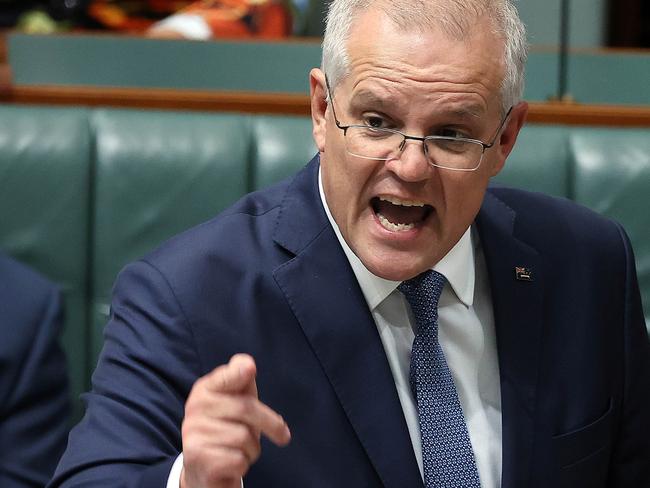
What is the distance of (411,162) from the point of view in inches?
53.9

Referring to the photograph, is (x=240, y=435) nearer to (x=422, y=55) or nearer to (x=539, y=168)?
(x=422, y=55)

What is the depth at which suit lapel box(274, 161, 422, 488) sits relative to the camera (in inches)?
56.7

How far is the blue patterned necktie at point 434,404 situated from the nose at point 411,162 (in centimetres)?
20

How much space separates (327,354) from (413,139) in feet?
0.96

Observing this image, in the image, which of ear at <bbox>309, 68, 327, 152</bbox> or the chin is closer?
the chin

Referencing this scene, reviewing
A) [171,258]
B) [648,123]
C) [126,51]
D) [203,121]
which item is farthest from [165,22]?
[171,258]

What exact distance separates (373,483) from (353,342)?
0.57 feet

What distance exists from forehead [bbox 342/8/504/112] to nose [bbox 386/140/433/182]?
Answer: 0.05 m

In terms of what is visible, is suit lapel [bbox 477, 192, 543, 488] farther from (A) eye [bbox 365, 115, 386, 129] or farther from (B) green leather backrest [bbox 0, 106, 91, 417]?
(B) green leather backrest [bbox 0, 106, 91, 417]

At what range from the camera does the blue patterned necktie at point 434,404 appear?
146cm

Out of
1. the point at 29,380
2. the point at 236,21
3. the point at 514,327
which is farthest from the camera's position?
the point at 236,21

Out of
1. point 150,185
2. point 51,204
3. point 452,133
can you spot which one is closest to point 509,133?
point 452,133

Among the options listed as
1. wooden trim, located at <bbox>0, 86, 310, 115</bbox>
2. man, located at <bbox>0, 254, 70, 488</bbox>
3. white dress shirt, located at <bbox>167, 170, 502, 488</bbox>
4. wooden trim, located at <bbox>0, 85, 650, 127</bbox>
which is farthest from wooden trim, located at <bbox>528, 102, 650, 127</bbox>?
man, located at <bbox>0, 254, 70, 488</bbox>

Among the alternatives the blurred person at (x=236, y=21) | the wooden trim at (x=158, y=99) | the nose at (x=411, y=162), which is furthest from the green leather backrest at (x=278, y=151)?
the nose at (x=411, y=162)
